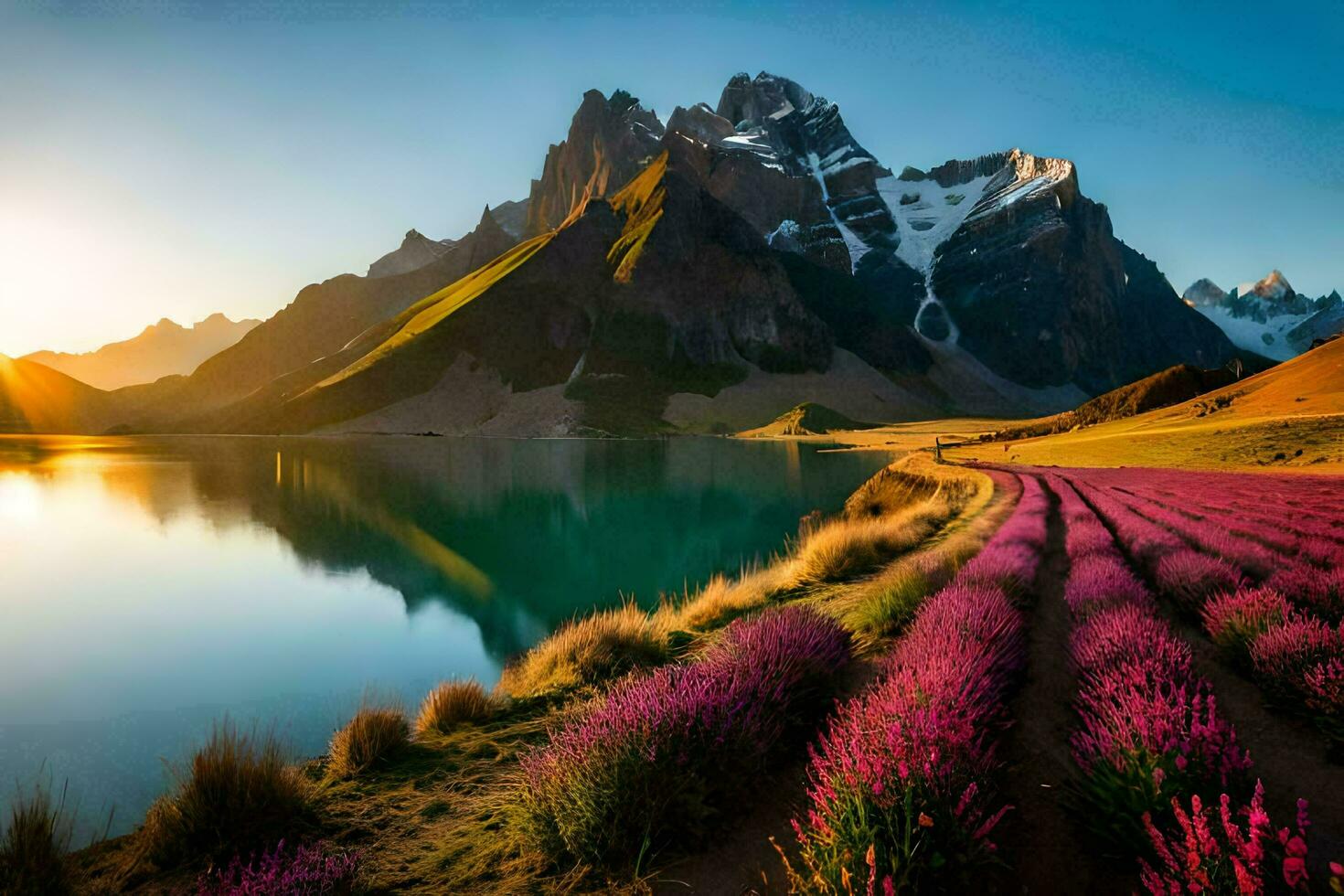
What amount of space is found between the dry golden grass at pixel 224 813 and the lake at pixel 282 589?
334 cm

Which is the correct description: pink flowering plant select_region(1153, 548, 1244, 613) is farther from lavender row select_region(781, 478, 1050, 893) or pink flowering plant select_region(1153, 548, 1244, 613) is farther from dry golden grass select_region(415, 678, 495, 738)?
dry golden grass select_region(415, 678, 495, 738)

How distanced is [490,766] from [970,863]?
4.73m

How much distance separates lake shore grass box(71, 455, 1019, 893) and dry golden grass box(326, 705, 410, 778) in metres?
0.02

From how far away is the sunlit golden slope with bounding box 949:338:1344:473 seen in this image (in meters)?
25.1

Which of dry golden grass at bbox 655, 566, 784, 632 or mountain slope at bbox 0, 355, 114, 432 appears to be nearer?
dry golden grass at bbox 655, 566, 784, 632

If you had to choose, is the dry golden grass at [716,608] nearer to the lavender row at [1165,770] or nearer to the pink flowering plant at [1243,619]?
the lavender row at [1165,770]

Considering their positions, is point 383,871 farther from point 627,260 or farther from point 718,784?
point 627,260

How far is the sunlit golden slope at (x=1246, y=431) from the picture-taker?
2509 centimetres

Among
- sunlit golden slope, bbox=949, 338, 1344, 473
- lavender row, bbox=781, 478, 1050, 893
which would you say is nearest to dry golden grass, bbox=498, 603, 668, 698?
lavender row, bbox=781, 478, 1050, 893

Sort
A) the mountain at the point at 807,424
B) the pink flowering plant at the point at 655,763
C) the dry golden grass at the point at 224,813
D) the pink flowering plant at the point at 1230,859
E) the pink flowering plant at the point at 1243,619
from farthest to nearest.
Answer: the mountain at the point at 807,424 → the pink flowering plant at the point at 1243,619 → the dry golden grass at the point at 224,813 → the pink flowering plant at the point at 655,763 → the pink flowering plant at the point at 1230,859

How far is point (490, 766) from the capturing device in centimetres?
622

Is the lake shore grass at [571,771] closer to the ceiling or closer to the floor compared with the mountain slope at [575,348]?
closer to the floor

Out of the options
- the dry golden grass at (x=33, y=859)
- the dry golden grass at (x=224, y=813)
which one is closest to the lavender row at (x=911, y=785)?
the dry golden grass at (x=224, y=813)

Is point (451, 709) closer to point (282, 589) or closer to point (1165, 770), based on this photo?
point (1165, 770)
